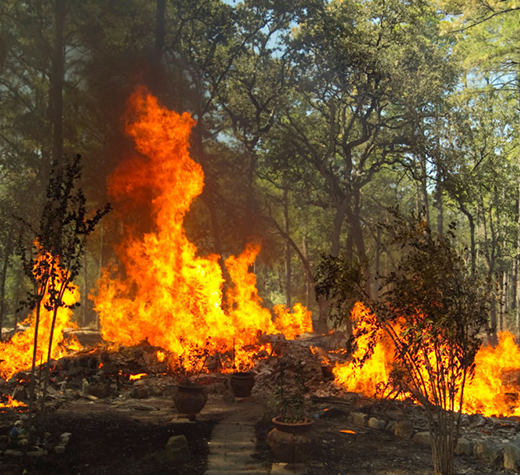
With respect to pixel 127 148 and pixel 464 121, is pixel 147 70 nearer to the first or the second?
pixel 127 148

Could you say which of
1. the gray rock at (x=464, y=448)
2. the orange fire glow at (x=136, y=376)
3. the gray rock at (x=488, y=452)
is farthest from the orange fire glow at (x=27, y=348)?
the gray rock at (x=488, y=452)

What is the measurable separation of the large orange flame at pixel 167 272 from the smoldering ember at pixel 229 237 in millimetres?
92

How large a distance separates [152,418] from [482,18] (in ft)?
67.0

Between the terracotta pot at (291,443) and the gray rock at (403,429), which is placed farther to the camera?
the gray rock at (403,429)

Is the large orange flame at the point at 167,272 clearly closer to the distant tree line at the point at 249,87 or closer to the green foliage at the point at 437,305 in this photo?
the distant tree line at the point at 249,87

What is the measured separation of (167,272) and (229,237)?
1041 centimetres

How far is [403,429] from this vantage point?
9.84m

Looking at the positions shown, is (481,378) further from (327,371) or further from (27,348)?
(27,348)

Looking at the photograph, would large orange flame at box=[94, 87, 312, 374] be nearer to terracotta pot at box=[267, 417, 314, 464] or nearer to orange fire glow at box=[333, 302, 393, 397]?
orange fire glow at box=[333, 302, 393, 397]

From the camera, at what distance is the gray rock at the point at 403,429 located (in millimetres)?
9742

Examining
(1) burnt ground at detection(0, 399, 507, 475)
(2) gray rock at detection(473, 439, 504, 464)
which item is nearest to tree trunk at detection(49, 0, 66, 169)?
(1) burnt ground at detection(0, 399, 507, 475)

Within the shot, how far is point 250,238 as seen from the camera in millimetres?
27688

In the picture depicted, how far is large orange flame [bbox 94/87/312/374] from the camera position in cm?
1720

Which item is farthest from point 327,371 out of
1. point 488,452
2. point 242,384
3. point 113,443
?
point 113,443
